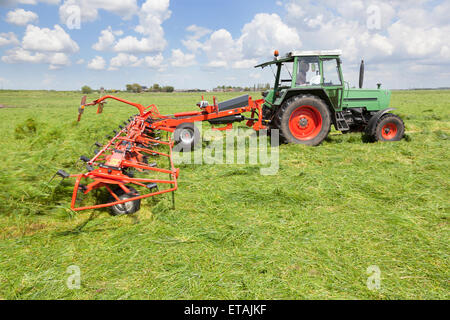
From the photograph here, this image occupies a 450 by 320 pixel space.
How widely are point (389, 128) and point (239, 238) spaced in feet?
19.7

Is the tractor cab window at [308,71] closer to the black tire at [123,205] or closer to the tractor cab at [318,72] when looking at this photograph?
the tractor cab at [318,72]

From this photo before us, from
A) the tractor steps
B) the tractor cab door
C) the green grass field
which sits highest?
the tractor cab door

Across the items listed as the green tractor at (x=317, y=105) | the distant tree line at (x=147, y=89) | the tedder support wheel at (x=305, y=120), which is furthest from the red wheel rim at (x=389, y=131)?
the distant tree line at (x=147, y=89)

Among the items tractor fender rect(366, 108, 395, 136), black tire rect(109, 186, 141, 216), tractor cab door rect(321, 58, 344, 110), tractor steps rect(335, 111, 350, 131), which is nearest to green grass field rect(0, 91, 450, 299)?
black tire rect(109, 186, 141, 216)

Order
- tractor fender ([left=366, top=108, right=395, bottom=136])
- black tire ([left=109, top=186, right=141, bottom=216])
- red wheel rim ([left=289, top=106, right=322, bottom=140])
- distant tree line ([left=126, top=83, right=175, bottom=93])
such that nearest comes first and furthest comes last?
black tire ([left=109, top=186, right=141, bottom=216]) < tractor fender ([left=366, top=108, right=395, bottom=136]) < red wheel rim ([left=289, top=106, right=322, bottom=140]) < distant tree line ([left=126, top=83, right=175, bottom=93])

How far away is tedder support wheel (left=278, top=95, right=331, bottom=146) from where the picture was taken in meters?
6.44

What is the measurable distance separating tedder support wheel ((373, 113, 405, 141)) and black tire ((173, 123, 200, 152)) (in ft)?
15.1

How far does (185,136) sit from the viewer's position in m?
6.59

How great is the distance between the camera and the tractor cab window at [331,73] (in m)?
6.62

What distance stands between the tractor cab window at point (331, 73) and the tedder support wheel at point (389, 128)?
1.46 metres

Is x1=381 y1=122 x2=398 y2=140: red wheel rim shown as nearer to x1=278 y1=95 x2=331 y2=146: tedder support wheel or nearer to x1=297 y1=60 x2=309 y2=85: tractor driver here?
x1=278 y1=95 x2=331 y2=146: tedder support wheel

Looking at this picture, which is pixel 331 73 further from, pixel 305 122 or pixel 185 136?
pixel 185 136

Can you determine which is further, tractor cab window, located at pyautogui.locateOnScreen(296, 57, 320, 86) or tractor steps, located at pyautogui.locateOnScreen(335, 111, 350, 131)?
tractor steps, located at pyautogui.locateOnScreen(335, 111, 350, 131)
